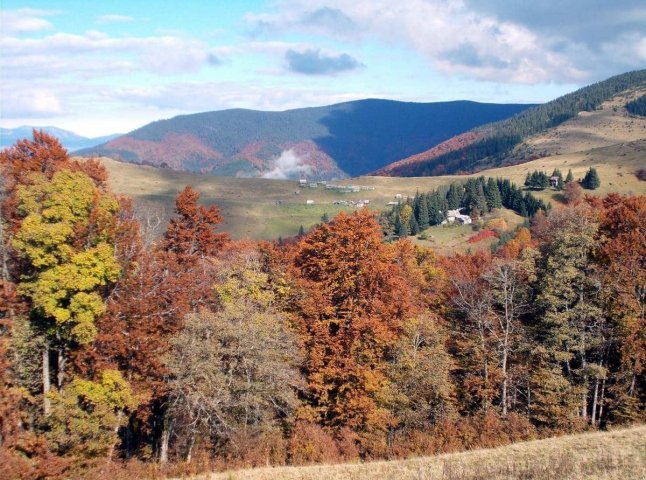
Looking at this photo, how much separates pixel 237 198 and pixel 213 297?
158 meters

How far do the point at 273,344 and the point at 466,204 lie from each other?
4918 inches

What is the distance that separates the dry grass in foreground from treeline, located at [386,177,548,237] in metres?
102

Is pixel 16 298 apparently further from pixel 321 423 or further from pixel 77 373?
pixel 321 423

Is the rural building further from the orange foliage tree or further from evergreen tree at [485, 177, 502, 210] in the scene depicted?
the orange foliage tree

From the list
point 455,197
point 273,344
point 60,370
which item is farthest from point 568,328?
point 455,197

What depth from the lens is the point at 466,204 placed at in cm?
14462

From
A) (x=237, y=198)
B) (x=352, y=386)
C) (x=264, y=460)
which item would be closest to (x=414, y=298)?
(x=352, y=386)

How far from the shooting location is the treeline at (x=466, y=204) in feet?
435

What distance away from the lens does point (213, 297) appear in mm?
33438

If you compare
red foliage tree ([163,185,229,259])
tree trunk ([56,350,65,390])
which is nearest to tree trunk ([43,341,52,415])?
tree trunk ([56,350,65,390])

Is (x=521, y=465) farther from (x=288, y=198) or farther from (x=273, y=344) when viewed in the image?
(x=288, y=198)

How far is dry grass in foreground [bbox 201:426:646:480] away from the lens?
19.3 meters

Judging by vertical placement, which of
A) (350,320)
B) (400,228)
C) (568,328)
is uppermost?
(400,228)

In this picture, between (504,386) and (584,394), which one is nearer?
(584,394)
